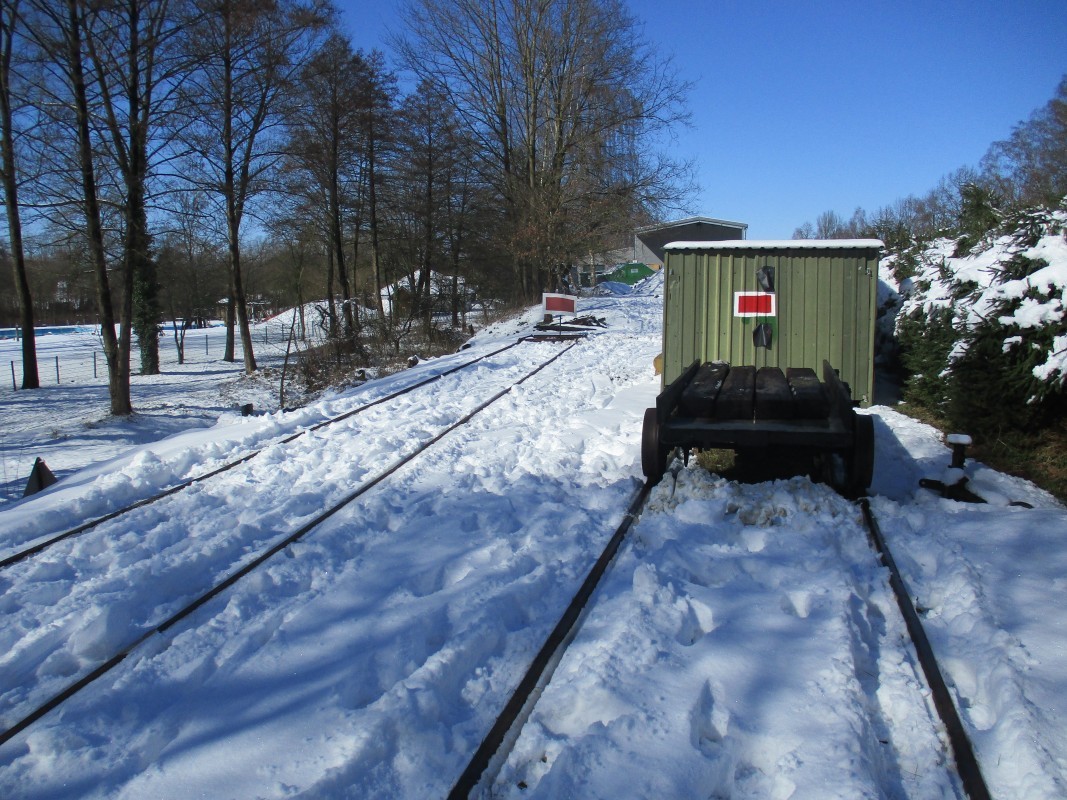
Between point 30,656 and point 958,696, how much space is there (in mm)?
4451

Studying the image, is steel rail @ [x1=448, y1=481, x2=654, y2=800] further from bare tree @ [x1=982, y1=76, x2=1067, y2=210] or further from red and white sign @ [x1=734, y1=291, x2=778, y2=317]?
bare tree @ [x1=982, y1=76, x2=1067, y2=210]

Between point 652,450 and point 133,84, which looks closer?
point 652,450

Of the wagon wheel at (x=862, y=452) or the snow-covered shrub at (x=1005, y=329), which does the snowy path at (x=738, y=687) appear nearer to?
the wagon wheel at (x=862, y=452)

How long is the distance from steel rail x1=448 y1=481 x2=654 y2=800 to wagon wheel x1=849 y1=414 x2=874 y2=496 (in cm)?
214

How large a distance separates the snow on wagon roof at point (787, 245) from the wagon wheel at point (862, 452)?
15.0 feet

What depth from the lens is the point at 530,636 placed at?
371 cm

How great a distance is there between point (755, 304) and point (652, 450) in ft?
15.4

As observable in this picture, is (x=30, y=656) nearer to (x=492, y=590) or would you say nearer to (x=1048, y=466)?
(x=492, y=590)

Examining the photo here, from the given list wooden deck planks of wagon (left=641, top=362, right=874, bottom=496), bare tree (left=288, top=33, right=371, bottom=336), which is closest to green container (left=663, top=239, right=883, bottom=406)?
wooden deck planks of wagon (left=641, top=362, right=874, bottom=496)

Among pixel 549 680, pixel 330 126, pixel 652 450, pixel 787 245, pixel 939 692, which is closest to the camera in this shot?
pixel 939 692

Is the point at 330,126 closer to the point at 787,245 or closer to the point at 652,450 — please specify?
the point at 787,245

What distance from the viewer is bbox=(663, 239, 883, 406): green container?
373 inches

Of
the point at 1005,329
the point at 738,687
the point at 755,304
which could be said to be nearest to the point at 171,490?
the point at 738,687

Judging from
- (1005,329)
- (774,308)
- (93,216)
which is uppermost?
(93,216)
